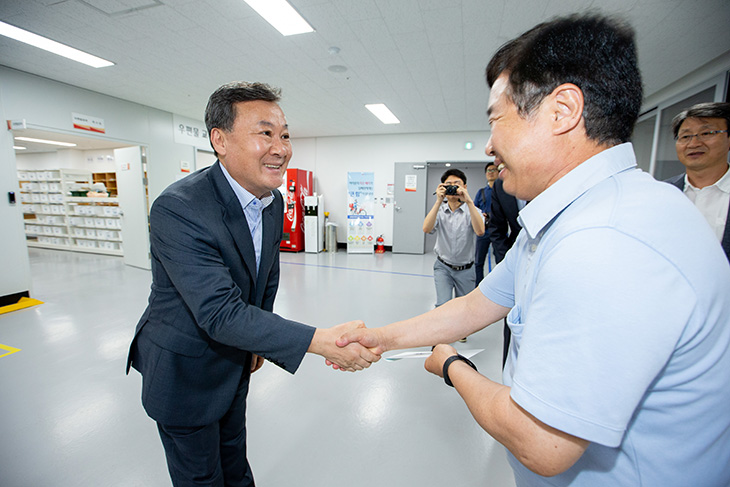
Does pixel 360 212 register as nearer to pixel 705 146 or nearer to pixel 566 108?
pixel 705 146

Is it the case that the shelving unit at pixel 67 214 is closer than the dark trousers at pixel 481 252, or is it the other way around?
the dark trousers at pixel 481 252

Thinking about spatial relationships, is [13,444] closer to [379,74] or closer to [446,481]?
[446,481]

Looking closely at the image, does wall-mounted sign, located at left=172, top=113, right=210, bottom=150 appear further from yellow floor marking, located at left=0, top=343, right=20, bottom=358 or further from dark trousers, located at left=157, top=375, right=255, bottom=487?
dark trousers, located at left=157, top=375, right=255, bottom=487

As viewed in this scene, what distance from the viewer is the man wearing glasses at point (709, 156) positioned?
73.3 inches

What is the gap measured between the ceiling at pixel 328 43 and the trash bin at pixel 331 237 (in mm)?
3567

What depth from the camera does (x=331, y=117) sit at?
6996mm

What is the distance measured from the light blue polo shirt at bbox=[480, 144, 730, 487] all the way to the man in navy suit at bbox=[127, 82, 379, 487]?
2.64ft

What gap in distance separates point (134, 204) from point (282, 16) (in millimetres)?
5114

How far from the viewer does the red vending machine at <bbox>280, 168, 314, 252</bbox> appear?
8.20 metres

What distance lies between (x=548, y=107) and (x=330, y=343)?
3.38 ft

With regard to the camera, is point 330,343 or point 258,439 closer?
point 330,343

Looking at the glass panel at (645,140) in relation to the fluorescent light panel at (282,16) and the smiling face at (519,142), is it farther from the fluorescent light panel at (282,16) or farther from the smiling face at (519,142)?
the smiling face at (519,142)

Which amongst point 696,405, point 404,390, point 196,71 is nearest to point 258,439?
point 404,390

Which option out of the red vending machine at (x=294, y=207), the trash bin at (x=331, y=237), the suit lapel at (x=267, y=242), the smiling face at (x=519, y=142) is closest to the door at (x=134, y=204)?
the red vending machine at (x=294, y=207)
